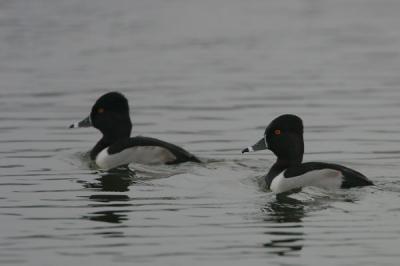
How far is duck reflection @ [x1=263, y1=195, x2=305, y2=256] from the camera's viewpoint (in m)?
11.6

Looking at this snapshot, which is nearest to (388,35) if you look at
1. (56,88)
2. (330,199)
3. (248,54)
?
(248,54)

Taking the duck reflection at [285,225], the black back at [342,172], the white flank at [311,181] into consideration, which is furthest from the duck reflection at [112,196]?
the black back at [342,172]

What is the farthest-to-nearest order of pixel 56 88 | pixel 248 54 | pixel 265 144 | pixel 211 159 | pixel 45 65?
1. pixel 248 54
2. pixel 45 65
3. pixel 56 88
4. pixel 211 159
5. pixel 265 144

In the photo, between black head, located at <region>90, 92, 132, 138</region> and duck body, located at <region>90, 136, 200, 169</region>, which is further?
black head, located at <region>90, 92, 132, 138</region>

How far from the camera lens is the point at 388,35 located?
36000 millimetres

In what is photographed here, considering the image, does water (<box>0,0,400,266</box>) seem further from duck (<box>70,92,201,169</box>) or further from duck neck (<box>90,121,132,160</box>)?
A: duck neck (<box>90,121,132,160</box>)

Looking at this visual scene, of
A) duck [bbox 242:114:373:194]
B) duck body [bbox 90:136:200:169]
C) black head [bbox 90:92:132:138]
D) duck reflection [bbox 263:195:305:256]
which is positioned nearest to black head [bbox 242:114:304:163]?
duck [bbox 242:114:373:194]

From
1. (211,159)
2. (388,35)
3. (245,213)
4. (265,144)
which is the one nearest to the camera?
(245,213)

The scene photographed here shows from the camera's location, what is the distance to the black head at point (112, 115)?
1784 cm

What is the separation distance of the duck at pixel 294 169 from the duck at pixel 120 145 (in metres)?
1.52

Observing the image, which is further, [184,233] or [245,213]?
[245,213]

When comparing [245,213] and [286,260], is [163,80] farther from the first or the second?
[286,260]

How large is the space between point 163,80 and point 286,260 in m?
16.2

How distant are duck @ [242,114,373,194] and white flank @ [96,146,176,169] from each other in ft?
5.39
